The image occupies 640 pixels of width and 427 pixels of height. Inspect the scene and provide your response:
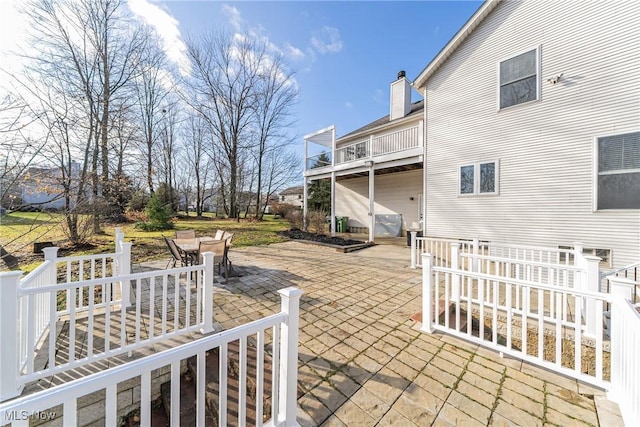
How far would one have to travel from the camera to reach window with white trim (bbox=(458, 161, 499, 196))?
7344 millimetres

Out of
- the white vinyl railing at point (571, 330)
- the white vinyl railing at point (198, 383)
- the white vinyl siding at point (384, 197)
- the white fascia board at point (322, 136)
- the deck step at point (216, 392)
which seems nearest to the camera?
the white vinyl railing at point (198, 383)

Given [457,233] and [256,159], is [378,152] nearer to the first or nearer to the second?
[457,233]

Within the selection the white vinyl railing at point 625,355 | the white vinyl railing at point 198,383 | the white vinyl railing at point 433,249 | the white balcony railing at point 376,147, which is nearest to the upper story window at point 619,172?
the white vinyl railing at point 433,249

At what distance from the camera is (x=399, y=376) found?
2324 mm

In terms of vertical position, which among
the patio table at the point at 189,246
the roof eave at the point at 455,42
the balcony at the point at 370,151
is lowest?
the patio table at the point at 189,246

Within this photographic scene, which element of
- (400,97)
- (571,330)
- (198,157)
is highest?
(400,97)

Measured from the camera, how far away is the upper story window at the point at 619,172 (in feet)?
17.7

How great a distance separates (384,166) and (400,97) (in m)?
4.37

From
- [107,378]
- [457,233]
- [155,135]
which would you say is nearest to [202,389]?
[107,378]

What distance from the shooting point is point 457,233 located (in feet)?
26.5

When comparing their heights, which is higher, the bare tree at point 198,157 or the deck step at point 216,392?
the bare tree at point 198,157

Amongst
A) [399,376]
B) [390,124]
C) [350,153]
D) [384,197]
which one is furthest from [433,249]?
[350,153]

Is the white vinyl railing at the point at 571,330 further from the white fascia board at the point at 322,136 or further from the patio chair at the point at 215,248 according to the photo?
the white fascia board at the point at 322,136

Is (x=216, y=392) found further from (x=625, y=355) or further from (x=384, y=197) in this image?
(x=384, y=197)
